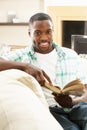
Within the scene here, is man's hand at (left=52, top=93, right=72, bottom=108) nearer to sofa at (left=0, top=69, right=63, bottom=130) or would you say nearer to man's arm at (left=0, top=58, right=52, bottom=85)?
man's arm at (left=0, top=58, right=52, bottom=85)

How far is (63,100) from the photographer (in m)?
1.36

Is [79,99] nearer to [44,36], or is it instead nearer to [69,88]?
[69,88]

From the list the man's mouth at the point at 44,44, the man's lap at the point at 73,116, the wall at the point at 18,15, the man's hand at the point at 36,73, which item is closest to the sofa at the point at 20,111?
the man's hand at the point at 36,73

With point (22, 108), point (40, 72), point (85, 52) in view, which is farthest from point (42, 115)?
Answer: point (85, 52)

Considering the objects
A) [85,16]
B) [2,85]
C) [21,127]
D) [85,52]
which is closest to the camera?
[21,127]

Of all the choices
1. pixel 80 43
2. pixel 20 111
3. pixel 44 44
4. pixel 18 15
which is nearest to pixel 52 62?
pixel 44 44

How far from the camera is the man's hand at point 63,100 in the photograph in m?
1.34

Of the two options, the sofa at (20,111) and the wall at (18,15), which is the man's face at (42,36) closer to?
the sofa at (20,111)

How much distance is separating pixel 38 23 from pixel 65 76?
386 mm

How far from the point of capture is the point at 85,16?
3477 mm

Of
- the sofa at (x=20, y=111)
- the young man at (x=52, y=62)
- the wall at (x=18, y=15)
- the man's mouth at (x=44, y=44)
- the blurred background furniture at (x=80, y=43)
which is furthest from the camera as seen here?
the wall at (x=18, y=15)

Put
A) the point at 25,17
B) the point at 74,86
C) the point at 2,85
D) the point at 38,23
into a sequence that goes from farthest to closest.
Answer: the point at 25,17 < the point at 38,23 < the point at 74,86 < the point at 2,85

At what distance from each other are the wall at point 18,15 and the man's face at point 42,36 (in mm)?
2108

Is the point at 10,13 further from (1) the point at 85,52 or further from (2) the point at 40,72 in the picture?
(2) the point at 40,72
